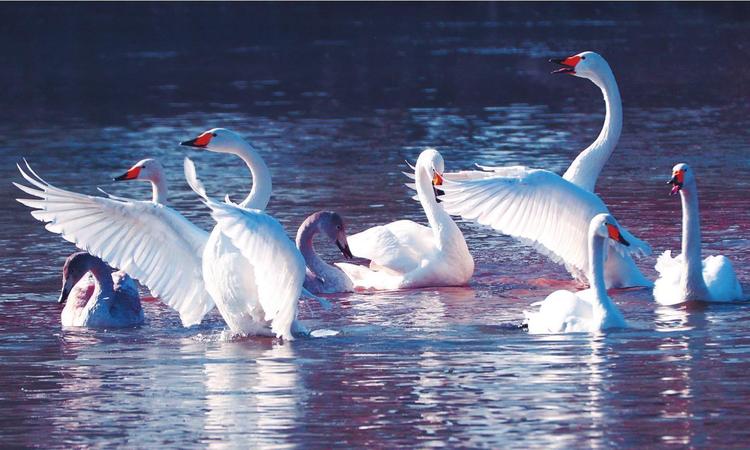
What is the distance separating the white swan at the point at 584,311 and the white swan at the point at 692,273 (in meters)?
0.82

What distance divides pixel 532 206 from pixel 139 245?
108 inches

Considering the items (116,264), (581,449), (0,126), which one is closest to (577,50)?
(0,126)

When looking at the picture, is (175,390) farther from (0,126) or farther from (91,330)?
(0,126)

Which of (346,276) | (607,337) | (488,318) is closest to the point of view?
(607,337)

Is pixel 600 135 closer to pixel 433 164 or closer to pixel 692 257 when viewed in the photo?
pixel 433 164

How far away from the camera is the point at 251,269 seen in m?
10.2

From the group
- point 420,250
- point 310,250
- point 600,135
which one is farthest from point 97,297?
point 600,135

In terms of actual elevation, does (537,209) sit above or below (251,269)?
above

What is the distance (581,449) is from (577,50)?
80.7ft

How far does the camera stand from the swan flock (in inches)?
393

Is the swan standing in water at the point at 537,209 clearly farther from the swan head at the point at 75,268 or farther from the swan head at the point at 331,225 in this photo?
the swan head at the point at 75,268

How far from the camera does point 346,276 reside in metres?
12.5

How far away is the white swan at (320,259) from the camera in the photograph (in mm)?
12383

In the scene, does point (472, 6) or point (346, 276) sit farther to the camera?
point (472, 6)
